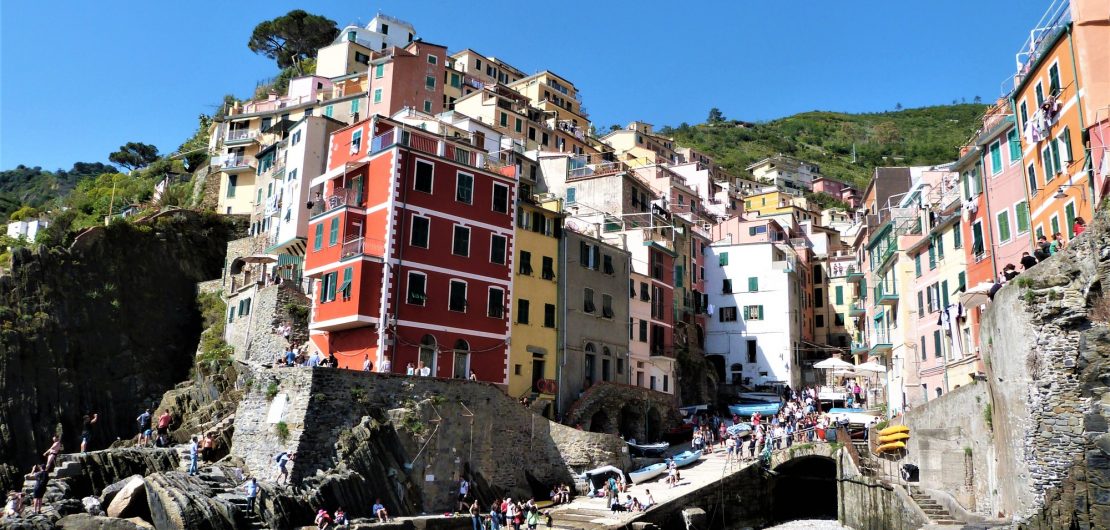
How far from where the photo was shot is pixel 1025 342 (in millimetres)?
24281

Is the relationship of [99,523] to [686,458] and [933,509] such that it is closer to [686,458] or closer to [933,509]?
[686,458]

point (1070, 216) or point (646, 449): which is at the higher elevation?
point (1070, 216)

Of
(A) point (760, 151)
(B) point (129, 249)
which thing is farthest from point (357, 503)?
(A) point (760, 151)

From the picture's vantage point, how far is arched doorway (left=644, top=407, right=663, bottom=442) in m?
51.7

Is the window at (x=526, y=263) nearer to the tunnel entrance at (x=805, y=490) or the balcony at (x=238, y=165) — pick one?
the tunnel entrance at (x=805, y=490)

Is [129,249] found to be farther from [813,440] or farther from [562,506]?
[813,440]

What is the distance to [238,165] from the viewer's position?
2734 inches

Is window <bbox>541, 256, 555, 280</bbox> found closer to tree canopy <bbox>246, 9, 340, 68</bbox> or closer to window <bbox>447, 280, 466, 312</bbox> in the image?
window <bbox>447, 280, 466, 312</bbox>

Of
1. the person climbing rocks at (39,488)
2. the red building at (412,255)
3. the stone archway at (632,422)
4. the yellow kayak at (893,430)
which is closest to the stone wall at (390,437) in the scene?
the red building at (412,255)

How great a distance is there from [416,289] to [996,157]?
1037 inches

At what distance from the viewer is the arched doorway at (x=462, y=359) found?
40938mm

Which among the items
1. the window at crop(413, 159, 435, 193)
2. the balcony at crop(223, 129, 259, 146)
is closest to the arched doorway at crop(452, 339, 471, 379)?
the window at crop(413, 159, 435, 193)

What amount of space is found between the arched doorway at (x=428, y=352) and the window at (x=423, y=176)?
23.4ft

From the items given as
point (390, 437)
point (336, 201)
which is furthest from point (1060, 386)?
point (336, 201)
